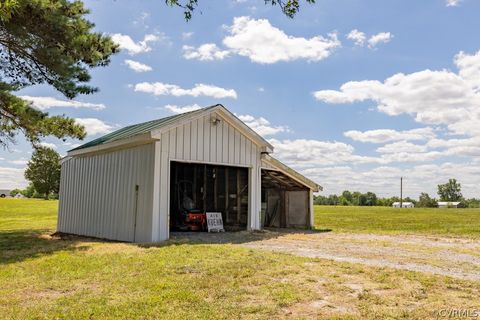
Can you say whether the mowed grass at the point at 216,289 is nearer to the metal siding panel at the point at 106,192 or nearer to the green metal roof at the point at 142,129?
the metal siding panel at the point at 106,192

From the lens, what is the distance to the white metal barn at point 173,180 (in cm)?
1171

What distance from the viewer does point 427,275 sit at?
671 centimetres

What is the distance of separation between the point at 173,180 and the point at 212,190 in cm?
162

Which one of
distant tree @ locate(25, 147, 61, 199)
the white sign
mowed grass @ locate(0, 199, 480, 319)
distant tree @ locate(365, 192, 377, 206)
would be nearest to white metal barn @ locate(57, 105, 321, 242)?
the white sign

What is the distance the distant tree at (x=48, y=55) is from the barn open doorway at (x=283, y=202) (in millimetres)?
7536

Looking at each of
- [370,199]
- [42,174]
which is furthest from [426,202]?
[42,174]

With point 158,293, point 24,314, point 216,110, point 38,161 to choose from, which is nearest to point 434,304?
point 158,293

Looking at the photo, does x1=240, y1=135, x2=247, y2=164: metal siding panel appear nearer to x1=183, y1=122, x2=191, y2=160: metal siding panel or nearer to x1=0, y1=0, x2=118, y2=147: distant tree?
x1=183, y1=122, x2=191, y2=160: metal siding panel

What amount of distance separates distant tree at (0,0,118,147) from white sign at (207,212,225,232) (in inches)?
201

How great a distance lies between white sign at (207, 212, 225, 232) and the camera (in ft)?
48.6

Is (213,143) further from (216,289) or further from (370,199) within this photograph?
(370,199)

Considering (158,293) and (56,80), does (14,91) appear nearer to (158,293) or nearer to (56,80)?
(56,80)

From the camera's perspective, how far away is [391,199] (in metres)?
114

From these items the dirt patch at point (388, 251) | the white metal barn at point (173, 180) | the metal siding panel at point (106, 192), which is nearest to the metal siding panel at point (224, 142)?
the white metal barn at point (173, 180)
